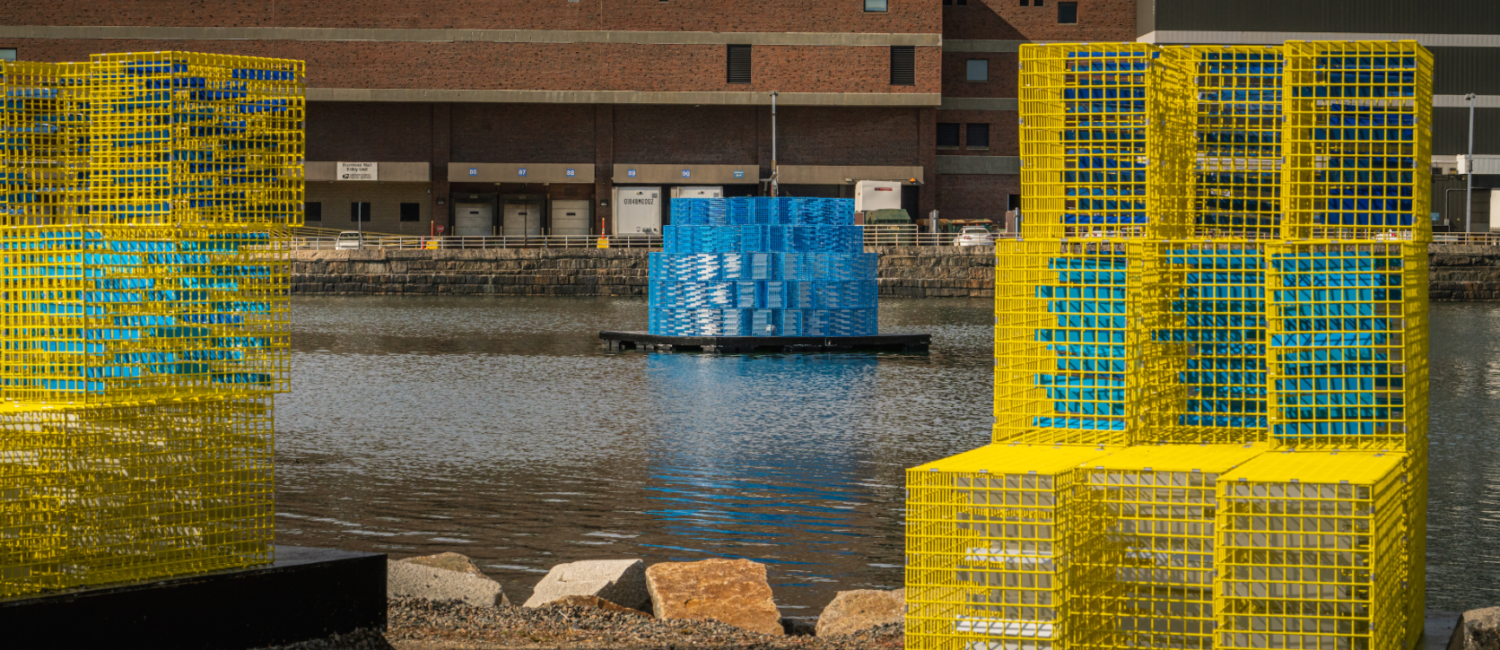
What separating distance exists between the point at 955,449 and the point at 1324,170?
412 inches

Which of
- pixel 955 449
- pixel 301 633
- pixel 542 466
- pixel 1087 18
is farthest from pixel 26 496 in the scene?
pixel 1087 18

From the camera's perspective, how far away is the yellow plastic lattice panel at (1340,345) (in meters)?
6.45

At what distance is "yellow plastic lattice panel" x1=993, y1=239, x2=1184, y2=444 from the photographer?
673 cm

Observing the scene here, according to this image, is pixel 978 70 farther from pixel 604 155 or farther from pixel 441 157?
pixel 441 157

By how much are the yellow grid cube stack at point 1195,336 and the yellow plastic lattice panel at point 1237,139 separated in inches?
0.4

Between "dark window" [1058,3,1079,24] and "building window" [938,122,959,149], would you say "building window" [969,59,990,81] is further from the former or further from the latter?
"dark window" [1058,3,1079,24]

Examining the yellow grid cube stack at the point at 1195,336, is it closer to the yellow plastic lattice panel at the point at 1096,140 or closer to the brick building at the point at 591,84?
the yellow plastic lattice panel at the point at 1096,140

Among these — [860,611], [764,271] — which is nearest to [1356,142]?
[860,611]

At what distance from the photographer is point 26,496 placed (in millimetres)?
6590

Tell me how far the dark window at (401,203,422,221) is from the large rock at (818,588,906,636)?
5292 centimetres

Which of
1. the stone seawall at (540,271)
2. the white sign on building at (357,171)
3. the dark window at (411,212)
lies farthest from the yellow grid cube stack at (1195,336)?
the dark window at (411,212)

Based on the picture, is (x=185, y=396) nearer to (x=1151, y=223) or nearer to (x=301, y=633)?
(x=301, y=633)

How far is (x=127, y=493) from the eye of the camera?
676 centimetres

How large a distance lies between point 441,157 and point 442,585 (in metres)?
51.2
